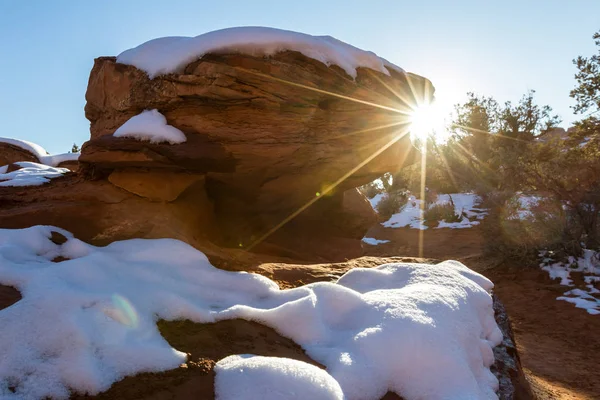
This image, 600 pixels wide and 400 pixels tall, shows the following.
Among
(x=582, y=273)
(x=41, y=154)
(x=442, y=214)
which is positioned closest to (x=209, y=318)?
(x=582, y=273)

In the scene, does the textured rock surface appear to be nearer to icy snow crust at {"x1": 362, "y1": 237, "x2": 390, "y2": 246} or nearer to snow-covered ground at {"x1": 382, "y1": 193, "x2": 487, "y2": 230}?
icy snow crust at {"x1": 362, "y1": 237, "x2": 390, "y2": 246}

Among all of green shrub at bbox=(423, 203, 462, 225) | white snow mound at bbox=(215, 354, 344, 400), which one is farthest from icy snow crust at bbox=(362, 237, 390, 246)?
white snow mound at bbox=(215, 354, 344, 400)

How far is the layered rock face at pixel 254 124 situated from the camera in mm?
4855

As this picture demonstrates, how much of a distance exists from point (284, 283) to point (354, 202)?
6.41 m

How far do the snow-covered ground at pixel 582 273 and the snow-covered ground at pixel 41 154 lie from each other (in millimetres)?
15836

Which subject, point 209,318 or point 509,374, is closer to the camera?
point 209,318

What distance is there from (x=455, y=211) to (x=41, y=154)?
19.2 meters

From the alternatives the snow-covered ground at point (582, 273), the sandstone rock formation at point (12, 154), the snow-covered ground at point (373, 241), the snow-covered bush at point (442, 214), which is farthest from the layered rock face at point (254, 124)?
the snow-covered bush at point (442, 214)

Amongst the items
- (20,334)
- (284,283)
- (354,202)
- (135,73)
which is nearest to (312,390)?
(20,334)

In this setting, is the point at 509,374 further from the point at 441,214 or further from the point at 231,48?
the point at 441,214

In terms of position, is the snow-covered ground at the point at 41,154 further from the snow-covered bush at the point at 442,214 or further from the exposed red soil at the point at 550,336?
the snow-covered bush at the point at 442,214

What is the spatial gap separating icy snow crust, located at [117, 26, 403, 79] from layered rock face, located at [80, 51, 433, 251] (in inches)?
3.7

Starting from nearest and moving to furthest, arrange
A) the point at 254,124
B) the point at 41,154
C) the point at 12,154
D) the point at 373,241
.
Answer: the point at 254,124, the point at 12,154, the point at 41,154, the point at 373,241

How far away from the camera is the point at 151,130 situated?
4.85 meters
